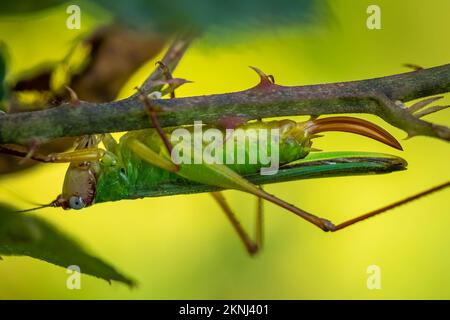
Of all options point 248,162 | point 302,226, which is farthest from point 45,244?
point 302,226

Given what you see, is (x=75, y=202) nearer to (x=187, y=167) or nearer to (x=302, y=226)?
(x=187, y=167)

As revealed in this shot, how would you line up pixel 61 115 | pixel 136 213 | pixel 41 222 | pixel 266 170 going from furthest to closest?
1. pixel 136 213
2. pixel 266 170
3. pixel 41 222
4. pixel 61 115

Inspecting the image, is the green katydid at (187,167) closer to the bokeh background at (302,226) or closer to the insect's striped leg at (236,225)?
the insect's striped leg at (236,225)

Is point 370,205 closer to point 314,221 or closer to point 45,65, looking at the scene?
point 314,221

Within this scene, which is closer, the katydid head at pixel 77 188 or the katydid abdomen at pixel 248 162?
the katydid abdomen at pixel 248 162

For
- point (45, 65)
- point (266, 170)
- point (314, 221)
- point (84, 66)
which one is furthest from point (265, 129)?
point (45, 65)

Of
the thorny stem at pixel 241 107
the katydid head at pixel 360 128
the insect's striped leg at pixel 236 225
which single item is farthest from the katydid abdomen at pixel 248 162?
the thorny stem at pixel 241 107

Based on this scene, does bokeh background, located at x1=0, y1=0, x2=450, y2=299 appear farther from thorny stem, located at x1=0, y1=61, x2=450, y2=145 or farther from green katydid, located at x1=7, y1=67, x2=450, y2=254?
thorny stem, located at x1=0, y1=61, x2=450, y2=145
